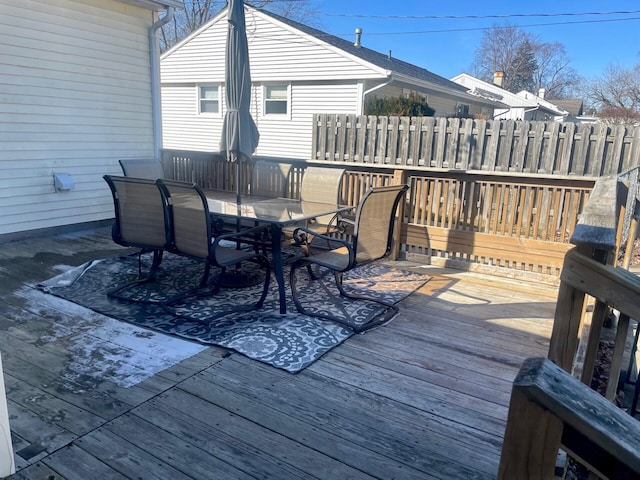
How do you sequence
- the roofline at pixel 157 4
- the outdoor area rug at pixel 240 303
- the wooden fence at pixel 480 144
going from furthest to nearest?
the roofline at pixel 157 4, the wooden fence at pixel 480 144, the outdoor area rug at pixel 240 303

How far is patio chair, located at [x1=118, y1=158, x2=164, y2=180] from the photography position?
5316 millimetres

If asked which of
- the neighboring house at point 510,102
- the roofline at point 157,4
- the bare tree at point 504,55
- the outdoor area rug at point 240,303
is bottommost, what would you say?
the outdoor area rug at point 240,303

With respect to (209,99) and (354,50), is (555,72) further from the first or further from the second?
(209,99)

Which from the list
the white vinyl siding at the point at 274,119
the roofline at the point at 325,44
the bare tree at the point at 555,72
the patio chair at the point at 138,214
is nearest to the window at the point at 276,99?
the white vinyl siding at the point at 274,119

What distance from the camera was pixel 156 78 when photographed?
23.3ft

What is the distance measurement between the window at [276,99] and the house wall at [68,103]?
539cm

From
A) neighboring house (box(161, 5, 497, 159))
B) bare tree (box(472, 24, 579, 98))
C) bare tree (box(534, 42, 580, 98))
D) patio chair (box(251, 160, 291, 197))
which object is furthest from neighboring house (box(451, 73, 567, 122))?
patio chair (box(251, 160, 291, 197))

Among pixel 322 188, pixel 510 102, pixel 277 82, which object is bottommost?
pixel 322 188

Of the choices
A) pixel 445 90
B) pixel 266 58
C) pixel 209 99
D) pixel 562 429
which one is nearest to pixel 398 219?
pixel 562 429

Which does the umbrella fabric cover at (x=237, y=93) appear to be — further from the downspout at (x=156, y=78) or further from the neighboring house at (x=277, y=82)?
the neighboring house at (x=277, y=82)

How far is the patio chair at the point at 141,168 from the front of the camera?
209 inches

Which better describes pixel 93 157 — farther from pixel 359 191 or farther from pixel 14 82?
pixel 359 191

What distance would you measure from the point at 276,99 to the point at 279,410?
1096 centimetres

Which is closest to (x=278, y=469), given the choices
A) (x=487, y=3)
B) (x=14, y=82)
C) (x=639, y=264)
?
(x=14, y=82)
